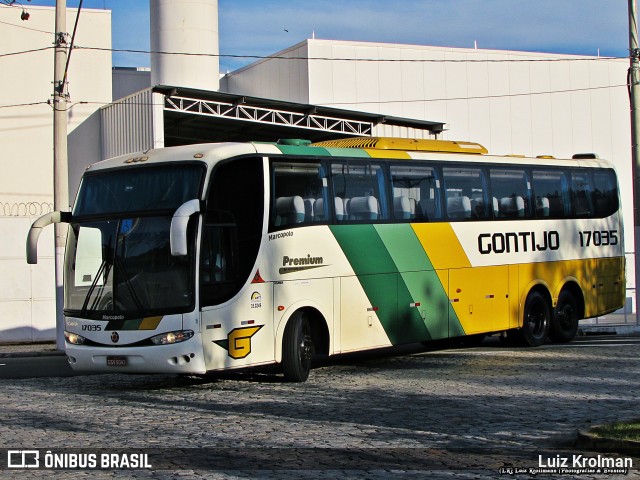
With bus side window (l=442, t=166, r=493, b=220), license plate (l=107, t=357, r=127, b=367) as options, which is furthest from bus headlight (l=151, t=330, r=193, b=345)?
bus side window (l=442, t=166, r=493, b=220)

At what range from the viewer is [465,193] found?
18.0 meters

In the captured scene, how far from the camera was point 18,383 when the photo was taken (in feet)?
50.0

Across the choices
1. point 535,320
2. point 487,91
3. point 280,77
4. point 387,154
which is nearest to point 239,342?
point 387,154

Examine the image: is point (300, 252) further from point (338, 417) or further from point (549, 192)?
point (549, 192)

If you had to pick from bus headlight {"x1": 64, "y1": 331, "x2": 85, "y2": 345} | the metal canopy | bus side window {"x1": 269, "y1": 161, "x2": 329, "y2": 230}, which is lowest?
bus headlight {"x1": 64, "y1": 331, "x2": 85, "y2": 345}

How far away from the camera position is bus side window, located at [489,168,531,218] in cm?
1864

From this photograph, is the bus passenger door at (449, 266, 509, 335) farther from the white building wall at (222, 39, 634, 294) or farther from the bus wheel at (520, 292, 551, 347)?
the white building wall at (222, 39, 634, 294)

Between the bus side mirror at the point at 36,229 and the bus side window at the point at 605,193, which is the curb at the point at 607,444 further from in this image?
the bus side window at the point at 605,193

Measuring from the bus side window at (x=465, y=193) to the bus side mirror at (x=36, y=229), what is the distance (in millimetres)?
6776

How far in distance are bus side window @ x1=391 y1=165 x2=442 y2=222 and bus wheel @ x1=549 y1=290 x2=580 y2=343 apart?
4400mm

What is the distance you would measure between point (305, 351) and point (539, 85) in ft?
96.4

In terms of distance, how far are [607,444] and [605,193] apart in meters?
13.5

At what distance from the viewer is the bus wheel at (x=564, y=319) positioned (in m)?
20.2

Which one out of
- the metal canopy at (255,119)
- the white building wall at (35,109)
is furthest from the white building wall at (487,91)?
the white building wall at (35,109)
